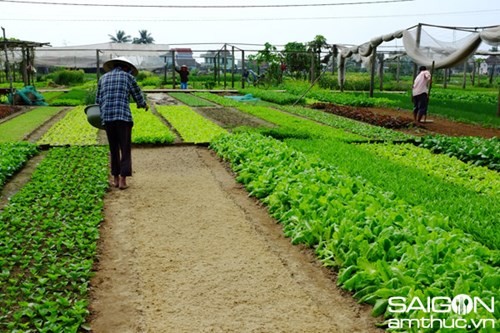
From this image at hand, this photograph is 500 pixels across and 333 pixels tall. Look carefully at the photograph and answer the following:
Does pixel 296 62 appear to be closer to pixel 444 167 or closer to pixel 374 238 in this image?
pixel 444 167

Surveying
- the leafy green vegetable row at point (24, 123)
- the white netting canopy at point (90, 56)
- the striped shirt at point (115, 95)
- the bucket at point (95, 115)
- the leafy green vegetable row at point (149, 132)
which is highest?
the white netting canopy at point (90, 56)

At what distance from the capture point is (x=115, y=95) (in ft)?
24.4

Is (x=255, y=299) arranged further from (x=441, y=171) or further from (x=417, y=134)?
(x=417, y=134)

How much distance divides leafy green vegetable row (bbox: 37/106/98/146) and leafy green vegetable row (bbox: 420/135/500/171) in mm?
6740

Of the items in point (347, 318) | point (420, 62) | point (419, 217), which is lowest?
point (347, 318)

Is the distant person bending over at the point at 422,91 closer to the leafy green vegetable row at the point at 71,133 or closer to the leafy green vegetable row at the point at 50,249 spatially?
the leafy green vegetable row at the point at 71,133

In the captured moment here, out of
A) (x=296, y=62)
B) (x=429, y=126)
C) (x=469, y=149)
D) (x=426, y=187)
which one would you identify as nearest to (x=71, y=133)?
(x=469, y=149)

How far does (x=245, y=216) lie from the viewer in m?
6.34

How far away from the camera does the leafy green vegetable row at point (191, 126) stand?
39.2ft

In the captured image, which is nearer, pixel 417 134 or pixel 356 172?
pixel 356 172

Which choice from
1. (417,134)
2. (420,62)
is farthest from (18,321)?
(420,62)

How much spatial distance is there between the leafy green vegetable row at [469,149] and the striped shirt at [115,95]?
5.67 metres

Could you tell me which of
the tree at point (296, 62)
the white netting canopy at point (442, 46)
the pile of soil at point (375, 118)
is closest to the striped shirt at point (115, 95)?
the pile of soil at point (375, 118)

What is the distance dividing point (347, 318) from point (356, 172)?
153 inches
